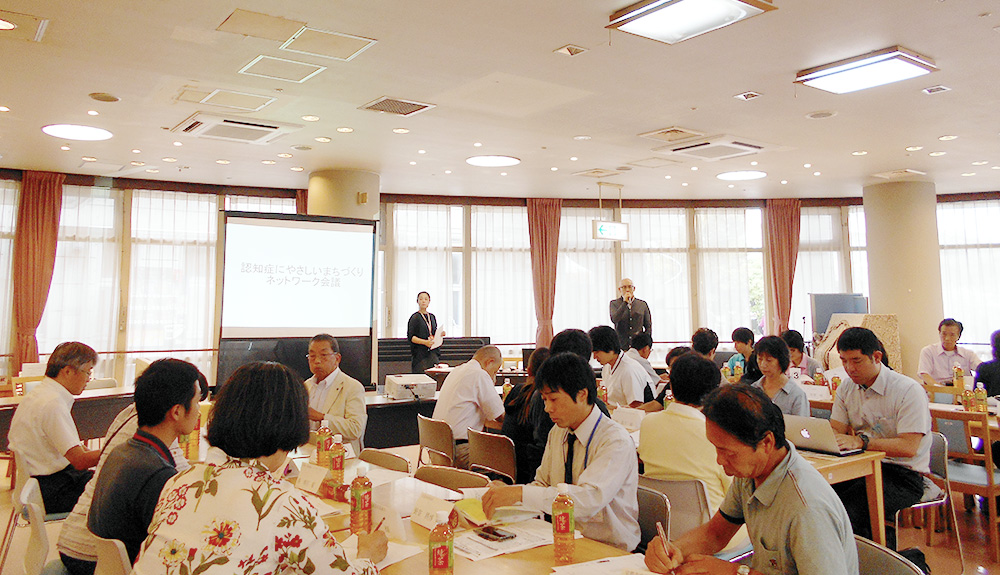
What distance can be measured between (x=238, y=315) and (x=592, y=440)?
6539 millimetres

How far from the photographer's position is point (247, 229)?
27.8 ft

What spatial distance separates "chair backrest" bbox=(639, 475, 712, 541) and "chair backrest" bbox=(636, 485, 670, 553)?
0.45 feet

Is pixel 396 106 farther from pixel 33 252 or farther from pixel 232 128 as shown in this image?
pixel 33 252

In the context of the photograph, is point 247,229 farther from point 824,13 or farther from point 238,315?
point 824,13

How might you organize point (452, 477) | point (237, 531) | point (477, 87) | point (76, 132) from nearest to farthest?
point (237, 531)
point (452, 477)
point (477, 87)
point (76, 132)

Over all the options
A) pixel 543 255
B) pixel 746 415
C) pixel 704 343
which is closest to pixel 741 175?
pixel 543 255

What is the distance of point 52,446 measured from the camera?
4.18 m

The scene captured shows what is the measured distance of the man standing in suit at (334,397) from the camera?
4695 millimetres

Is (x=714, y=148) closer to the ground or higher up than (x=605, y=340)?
higher up

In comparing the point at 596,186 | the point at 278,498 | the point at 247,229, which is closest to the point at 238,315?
the point at 247,229

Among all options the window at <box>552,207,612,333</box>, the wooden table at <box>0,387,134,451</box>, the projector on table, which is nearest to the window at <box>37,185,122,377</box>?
the wooden table at <box>0,387,134,451</box>

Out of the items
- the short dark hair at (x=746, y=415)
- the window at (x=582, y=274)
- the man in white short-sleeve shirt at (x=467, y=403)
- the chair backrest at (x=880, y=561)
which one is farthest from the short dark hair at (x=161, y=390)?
the window at (x=582, y=274)

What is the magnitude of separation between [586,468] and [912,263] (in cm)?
1095

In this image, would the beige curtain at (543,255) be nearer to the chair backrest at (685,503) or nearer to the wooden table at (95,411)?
the wooden table at (95,411)
